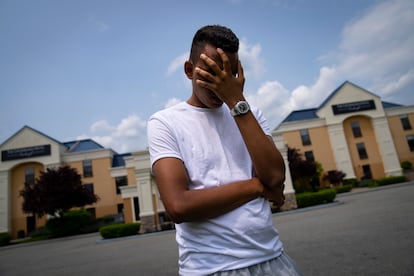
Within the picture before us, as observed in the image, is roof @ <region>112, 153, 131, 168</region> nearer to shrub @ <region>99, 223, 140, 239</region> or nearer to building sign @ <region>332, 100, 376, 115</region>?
shrub @ <region>99, 223, 140, 239</region>

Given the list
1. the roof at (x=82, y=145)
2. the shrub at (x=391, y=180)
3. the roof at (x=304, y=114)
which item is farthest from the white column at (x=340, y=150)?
the roof at (x=82, y=145)

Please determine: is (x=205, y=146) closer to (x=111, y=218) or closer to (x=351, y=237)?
(x=351, y=237)

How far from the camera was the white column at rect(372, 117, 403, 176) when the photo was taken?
3178 cm

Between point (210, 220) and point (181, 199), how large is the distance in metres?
0.15

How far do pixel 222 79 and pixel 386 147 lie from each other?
38509 mm

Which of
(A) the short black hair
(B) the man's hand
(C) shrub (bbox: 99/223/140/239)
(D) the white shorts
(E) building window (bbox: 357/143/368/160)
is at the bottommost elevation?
(C) shrub (bbox: 99/223/140/239)

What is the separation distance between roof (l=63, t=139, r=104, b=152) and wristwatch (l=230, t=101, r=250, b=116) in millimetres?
38227

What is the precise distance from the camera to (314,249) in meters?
5.49

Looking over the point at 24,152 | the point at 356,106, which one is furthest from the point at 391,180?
the point at 24,152

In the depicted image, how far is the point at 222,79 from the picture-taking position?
1.14 metres

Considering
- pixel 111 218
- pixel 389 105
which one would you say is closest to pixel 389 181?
pixel 389 105

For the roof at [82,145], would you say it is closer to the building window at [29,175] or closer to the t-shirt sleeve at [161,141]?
the building window at [29,175]

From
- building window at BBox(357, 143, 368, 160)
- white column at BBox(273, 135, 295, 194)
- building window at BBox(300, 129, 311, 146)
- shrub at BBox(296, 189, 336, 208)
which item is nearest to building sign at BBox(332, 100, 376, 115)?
building window at BBox(357, 143, 368, 160)

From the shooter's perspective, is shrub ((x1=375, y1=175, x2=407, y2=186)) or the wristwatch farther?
shrub ((x1=375, y1=175, x2=407, y2=186))
